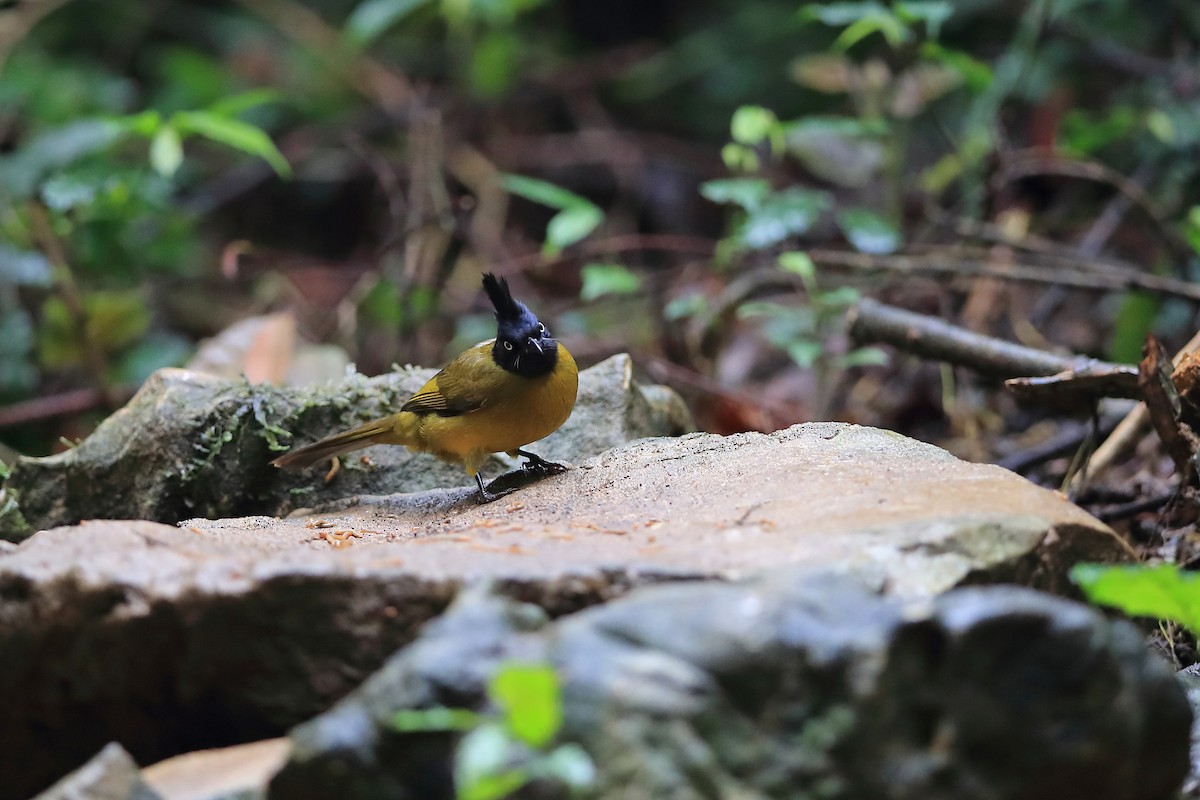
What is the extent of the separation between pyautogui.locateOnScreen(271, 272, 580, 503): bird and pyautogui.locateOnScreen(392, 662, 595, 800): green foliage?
94.3 inches

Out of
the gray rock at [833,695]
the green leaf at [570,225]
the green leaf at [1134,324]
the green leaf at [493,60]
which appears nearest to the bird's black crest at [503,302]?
the green leaf at [570,225]

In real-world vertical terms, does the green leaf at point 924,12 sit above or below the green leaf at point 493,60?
above

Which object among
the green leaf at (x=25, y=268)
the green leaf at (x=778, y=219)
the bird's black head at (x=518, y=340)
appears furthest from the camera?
the green leaf at (x=25, y=268)

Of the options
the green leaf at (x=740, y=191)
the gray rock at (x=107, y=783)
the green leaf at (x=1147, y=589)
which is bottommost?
the gray rock at (x=107, y=783)

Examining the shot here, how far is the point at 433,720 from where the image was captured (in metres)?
2.18

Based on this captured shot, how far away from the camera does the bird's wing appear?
4727 mm

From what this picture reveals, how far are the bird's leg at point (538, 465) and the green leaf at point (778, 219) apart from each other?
1.95 meters

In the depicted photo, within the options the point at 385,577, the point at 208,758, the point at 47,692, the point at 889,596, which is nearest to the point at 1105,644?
the point at 889,596

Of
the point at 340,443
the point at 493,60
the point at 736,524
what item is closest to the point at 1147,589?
the point at 736,524

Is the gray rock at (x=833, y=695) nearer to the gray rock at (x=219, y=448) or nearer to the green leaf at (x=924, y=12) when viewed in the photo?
the gray rock at (x=219, y=448)

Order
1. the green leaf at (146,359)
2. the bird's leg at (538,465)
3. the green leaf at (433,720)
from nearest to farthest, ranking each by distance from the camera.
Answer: the green leaf at (433,720) < the bird's leg at (538,465) < the green leaf at (146,359)

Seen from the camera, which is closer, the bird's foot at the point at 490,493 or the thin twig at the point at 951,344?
the bird's foot at the point at 490,493

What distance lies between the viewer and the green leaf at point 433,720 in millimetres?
2164

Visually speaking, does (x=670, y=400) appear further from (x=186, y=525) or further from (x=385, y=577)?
(x=385, y=577)
